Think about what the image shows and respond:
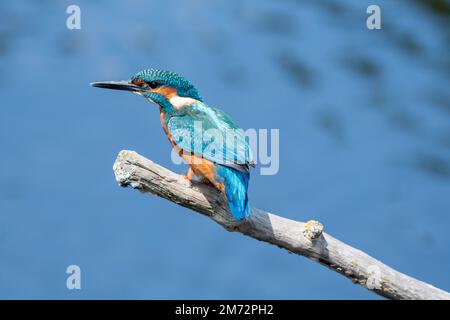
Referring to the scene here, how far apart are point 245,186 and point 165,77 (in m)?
0.62

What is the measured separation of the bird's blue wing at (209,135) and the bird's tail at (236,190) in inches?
0.9

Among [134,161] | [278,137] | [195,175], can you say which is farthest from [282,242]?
[278,137]

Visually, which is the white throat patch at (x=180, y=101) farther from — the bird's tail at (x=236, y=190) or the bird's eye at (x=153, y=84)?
the bird's tail at (x=236, y=190)

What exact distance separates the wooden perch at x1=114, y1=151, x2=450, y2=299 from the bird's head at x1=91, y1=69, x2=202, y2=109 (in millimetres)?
457

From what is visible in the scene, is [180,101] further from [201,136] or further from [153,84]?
[201,136]

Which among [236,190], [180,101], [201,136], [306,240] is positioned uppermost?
[180,101]

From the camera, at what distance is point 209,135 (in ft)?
9.79

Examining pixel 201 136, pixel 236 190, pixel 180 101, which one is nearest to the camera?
pixel 236 190

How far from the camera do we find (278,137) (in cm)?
536

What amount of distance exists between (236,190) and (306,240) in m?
0.30

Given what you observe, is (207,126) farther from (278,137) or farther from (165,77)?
(278,137)

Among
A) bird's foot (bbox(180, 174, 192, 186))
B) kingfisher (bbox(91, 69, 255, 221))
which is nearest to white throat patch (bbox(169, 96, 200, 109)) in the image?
kingfisher (bbox(91, 69, 255, 221))

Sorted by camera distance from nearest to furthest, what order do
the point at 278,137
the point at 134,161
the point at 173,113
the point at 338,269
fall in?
the point at 134,161 < the point at 338,269 < the point at 173,113 < the point at 278,137

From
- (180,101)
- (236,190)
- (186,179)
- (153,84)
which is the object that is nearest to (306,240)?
(236,190)
